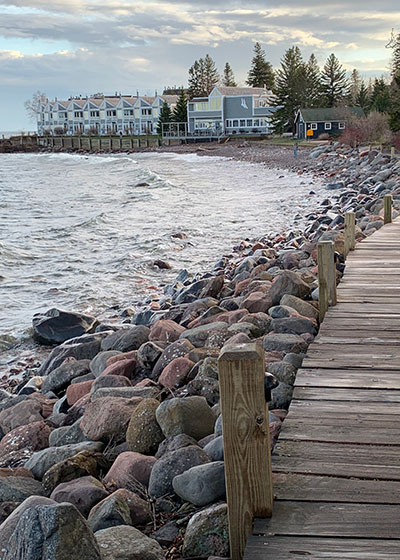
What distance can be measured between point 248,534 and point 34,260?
13.7 metres

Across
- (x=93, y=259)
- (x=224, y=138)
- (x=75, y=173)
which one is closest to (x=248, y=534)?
(x=93, y=259)

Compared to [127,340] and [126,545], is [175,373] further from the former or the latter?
[126,545]

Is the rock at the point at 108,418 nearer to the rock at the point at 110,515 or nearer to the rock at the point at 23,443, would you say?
the rock at the point at 23,443

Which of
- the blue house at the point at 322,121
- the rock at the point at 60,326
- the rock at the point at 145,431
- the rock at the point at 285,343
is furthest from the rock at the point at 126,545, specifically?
the blue house at the point at 322,121

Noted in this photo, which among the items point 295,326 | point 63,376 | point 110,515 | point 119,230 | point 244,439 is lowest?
point 119,230

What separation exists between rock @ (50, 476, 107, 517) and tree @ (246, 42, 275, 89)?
93078mm

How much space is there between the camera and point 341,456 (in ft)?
10.3

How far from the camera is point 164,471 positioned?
3.45 m

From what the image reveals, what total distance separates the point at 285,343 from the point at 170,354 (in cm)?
117

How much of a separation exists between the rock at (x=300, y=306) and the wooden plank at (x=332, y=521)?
3.53 meters

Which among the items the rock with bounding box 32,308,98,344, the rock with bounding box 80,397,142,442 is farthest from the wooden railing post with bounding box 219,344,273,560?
the rock with bounding box 32,308,98,344

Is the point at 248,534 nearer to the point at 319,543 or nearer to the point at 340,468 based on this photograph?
the point at 319,543

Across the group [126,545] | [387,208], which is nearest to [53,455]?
[126,545]

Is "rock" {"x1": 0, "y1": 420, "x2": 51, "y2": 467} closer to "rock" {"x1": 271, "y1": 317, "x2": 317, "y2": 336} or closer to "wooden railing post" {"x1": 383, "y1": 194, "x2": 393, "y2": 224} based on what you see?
"rock" {"x1": 271, "y1": 317, "x2": 317, "y2": 336}
